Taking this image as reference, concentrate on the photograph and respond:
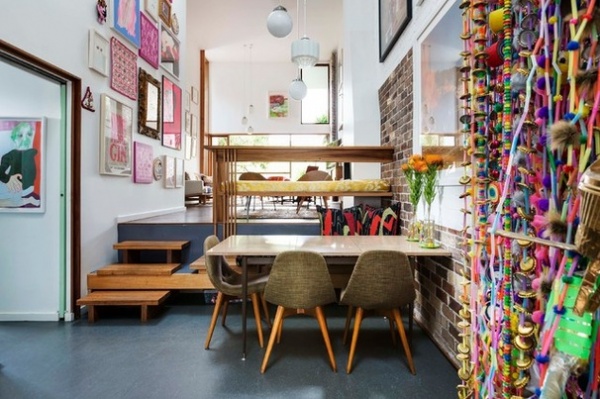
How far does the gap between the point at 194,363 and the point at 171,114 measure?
387 centimetres

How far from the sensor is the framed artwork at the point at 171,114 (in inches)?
190

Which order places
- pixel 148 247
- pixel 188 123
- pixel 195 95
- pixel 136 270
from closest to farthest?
1. pixel 136 270
2. pixel 148 247
3. pixel 188 123
4. pixel 195 95

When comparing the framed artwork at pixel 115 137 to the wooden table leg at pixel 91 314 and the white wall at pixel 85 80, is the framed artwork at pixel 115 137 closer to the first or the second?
the white wall at pixel 85 80

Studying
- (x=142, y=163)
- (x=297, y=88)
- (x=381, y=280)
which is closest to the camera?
(x=381, y=280)

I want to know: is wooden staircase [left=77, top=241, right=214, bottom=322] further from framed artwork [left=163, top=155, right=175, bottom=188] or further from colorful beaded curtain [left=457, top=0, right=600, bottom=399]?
colorful beaded curtain [left=457, top=0, right=600, bottom=399]

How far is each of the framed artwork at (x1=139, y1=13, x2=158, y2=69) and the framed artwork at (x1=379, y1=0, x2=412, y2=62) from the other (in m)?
2.84

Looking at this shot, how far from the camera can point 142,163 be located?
4.16 metres

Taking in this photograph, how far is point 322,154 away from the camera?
376 centimetres

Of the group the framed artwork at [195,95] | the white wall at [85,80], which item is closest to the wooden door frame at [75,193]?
the white wall at [85,80]

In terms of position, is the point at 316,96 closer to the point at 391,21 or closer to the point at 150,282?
the point at 391,21

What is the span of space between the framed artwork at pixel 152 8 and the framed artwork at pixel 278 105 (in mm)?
6713

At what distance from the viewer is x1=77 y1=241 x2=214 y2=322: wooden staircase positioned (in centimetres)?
292

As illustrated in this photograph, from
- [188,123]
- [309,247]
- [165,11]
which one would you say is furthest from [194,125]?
[309,247]

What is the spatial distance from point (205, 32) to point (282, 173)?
4586mm
